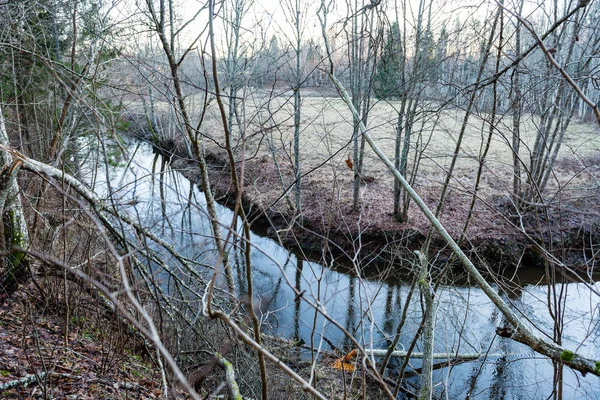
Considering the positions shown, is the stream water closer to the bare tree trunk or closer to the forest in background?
the forest in background

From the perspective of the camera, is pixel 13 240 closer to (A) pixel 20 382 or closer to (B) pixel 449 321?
(A) pixel 20 382

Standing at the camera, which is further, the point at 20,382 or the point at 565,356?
the point at 20,382

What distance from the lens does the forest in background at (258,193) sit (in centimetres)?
274

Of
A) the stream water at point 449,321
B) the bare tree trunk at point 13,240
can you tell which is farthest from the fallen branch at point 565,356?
the bare tree trunk at point 13,240

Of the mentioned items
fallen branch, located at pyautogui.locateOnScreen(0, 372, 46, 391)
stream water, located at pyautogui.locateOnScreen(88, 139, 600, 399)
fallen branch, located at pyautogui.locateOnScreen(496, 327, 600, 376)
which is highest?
fallen branch, located at pyautogui.locateOnScreen(496, 327, 600, 376)

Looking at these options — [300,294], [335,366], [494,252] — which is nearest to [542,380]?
[335,366]

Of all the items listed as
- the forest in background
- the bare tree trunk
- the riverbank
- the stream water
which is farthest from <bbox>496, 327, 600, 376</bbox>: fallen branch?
the riverbank

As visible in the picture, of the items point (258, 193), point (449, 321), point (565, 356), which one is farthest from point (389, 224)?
point (565, 356)

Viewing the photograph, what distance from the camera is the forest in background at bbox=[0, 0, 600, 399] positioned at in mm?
2738

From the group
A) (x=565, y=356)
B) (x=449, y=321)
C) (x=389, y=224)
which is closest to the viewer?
(x=565, y=356)

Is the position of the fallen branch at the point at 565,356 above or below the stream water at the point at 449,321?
above

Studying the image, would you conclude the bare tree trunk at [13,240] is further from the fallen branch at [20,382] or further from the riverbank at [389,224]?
the riverbank at [389,224]

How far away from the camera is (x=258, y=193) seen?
3.31 m

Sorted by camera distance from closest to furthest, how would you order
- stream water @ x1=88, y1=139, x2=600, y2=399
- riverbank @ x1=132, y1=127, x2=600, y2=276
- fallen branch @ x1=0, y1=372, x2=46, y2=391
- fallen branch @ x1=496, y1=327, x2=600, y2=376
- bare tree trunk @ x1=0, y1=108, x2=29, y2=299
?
fallen branch @ x1=496, y1=327, x2=600, y2=376, fallen branch @ x1=0, y1=372, x2=46, y2=391, bare tree trunk @ x1=0, y1=108, x2=29, y2=299, stream water @ x1=88, y1=139, x2=600, y2=399, riverbank @ x1=132, y1=127, x2=600, y2=276
